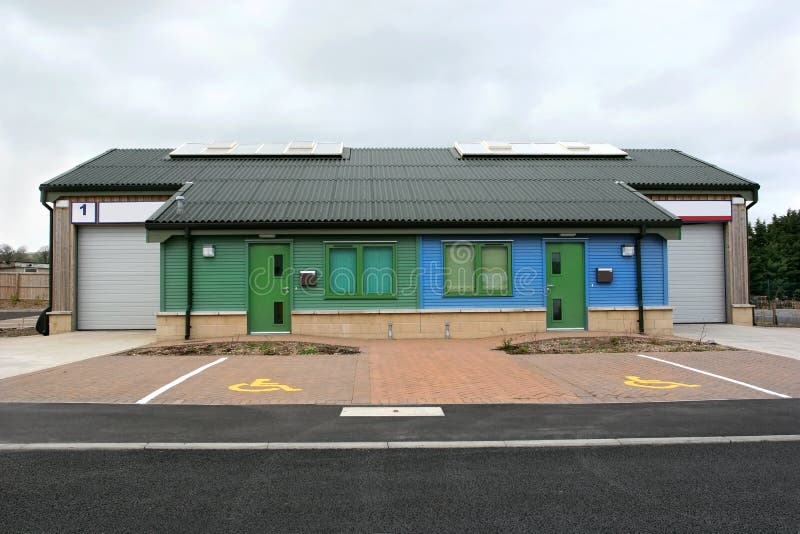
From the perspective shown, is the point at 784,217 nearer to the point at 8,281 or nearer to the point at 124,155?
the point at 124,155

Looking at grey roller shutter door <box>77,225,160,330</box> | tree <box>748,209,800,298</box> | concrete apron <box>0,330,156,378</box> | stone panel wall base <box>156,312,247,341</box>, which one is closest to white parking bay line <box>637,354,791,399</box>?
stone panel wall base <box>156,312,247,341</box>

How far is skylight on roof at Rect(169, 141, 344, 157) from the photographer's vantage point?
20031mm

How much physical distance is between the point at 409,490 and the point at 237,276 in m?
11.3

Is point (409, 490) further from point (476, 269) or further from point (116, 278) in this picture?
point (116, 278)

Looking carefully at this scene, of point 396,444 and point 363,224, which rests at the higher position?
point 363,224

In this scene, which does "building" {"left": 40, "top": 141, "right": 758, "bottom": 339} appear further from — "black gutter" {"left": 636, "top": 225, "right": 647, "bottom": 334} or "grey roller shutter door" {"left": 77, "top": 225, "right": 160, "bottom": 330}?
"grey roller shutter door" {"left": 77, "top": 225, "right": 160, "bottom": 330}

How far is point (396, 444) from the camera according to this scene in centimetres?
542

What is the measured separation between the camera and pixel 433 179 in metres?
17.8

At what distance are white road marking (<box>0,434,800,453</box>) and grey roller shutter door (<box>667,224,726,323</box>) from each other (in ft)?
45.2

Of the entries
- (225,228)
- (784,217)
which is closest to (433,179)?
(225,228)

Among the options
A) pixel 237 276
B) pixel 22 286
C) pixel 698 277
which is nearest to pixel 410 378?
pixel 237 276

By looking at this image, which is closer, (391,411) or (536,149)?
(391,411)

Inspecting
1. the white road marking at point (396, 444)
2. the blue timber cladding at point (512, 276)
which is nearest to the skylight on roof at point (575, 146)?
the blue timber cladding at point (512, 276)

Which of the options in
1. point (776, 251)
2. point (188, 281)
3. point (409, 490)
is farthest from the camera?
point (776, 251)
